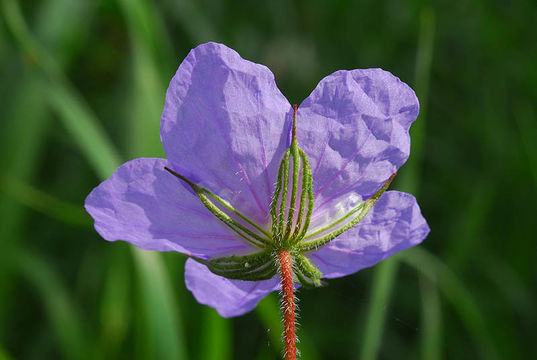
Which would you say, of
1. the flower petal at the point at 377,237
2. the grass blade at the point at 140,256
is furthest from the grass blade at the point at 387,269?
the flower petal at the point at 377,237

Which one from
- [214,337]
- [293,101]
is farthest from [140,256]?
[293,101]

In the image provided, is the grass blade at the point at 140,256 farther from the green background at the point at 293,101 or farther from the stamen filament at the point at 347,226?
the stamen filament at the point at 347,226

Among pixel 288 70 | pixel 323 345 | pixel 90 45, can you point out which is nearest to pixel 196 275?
pixel 323 345

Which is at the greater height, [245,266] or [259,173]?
[259,173]

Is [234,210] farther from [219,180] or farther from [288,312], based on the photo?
[288,312]

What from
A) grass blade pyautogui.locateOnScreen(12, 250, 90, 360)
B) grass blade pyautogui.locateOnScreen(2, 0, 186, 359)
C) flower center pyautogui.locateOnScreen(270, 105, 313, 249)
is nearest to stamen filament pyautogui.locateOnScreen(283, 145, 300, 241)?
flower center pyautogui.locateOnScreen(270, 105, 313, 249)
